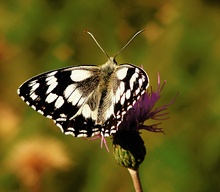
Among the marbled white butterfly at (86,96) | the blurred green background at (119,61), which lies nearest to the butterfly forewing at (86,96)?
the marbled white butterfly at (86,96)

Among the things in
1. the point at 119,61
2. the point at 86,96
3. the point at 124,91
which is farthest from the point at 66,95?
the point at 119,61

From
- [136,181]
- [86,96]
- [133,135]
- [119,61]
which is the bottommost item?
[136,181]

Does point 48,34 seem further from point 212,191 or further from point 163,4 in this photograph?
point 212,191

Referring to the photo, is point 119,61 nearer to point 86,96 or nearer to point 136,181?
point 86,96

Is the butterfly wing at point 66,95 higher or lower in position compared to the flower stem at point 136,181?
higher

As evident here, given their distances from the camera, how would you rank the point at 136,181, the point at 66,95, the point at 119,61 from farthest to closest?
the point at 119,61 → the point at 66,95 → the point at 136,181

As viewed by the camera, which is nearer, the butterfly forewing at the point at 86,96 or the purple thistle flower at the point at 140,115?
the butterfly forewing at the point at 86,96

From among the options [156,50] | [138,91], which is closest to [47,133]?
[156,50]

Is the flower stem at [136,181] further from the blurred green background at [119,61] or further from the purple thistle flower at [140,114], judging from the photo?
the blurred green background at [119,61]
